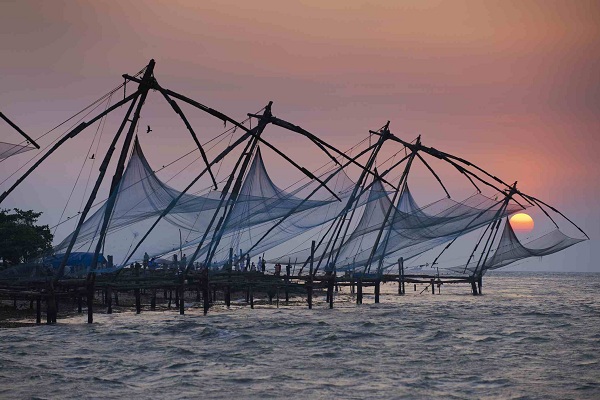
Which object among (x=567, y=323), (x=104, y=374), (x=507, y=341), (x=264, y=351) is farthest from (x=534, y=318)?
(x=104, y=374)

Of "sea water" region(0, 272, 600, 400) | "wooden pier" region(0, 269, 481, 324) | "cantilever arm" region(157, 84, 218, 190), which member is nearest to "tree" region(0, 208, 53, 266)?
"wooden pier" region(0, 269, 481, 324)

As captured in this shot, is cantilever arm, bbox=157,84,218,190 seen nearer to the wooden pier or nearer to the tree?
the wooden pier

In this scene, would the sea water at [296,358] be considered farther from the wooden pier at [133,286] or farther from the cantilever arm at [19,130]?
the cantilever arm at [19,130]

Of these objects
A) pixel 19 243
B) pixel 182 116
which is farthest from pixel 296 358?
pixel 19 243

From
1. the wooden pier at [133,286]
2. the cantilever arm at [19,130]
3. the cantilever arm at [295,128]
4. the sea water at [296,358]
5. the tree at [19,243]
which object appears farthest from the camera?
the tree at [19,243]

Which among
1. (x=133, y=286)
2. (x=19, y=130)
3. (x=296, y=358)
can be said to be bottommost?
(x=296, y=358)

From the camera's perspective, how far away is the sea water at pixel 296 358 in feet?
45.4

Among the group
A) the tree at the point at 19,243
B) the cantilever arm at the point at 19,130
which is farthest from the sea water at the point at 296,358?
the tree at the point at 19,243

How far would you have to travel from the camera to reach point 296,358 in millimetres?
17453

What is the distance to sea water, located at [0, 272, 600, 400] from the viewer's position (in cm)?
1384

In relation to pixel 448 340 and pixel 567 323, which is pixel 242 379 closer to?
pixel 448 340

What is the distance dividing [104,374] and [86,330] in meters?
6.55

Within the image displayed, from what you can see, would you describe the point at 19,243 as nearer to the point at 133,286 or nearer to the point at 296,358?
the point at 133,286

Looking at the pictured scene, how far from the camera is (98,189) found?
792 inches
